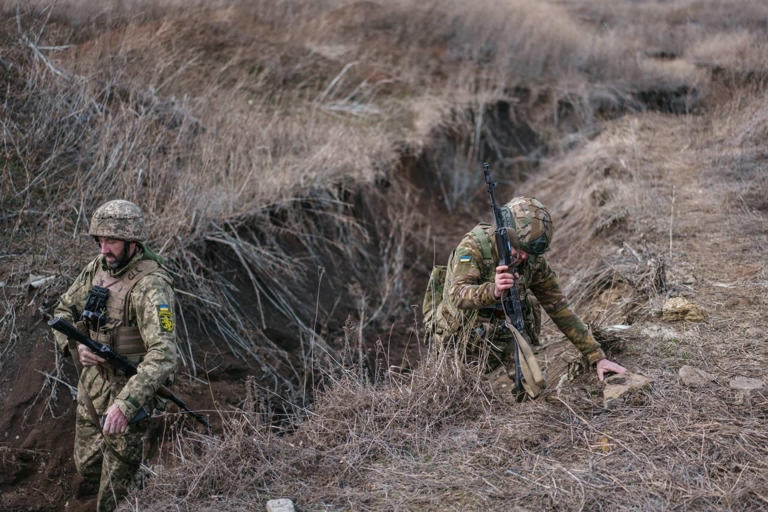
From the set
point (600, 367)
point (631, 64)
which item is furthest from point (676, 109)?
point (600, 367)

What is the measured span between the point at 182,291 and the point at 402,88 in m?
7.89

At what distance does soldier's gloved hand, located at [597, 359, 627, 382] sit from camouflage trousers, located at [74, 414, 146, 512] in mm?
2573

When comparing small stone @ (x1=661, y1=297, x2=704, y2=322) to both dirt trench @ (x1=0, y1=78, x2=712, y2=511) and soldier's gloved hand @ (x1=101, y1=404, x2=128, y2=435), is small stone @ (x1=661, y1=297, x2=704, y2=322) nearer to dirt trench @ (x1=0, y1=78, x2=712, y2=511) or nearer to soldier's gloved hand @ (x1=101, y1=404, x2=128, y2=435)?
dirt trench @ (x1=0, y1=78, x2=712, y2=511)

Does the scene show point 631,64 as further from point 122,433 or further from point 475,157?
point 122,433

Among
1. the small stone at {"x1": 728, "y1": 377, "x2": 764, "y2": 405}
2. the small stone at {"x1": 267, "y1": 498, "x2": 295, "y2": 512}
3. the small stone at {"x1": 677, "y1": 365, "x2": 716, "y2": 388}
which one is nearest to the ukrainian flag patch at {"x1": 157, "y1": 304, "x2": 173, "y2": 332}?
the small stone at {"x1": 267, "y1": 498, "x2": 295, "y2": 512}

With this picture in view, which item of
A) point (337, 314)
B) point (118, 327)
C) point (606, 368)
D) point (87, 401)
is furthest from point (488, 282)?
point (337, 314)

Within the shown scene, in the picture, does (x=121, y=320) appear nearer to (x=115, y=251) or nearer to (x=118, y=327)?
(x=118, y=327)

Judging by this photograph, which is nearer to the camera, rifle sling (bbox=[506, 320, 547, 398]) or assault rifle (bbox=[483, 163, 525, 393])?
rifle sling (bbox=[506, 320, 547, 398])

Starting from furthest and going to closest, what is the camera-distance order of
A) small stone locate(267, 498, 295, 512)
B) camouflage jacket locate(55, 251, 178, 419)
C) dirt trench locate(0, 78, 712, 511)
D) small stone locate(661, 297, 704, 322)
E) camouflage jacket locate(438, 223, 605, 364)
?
small stone locate(661, 297, 704, 322) → dirt trench locate(0, 78, 712, 511) → camouflage jacket locate(438, 223, 605, 364) → camouflage jacket locate(55, 251, 178, 419) → small stone locate(267, 498, 295, 512)

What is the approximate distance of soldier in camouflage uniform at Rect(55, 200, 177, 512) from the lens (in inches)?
149

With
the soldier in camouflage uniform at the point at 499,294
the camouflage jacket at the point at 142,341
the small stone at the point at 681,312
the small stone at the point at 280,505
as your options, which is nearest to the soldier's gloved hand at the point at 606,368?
the soldier in camouflage uniform at the point at 499,294

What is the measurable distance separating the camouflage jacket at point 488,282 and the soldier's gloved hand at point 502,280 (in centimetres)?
22

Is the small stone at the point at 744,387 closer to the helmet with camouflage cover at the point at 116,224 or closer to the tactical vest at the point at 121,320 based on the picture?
the tactical vest at the point at 121,320

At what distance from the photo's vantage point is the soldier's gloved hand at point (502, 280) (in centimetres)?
362
